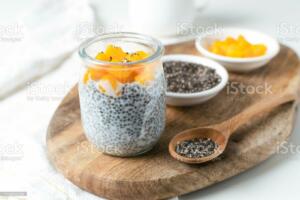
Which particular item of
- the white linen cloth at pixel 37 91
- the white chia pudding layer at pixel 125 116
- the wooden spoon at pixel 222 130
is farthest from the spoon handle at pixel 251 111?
the white linen cloth at pixel 37 91

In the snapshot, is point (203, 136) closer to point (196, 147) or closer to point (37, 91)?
point (196, 147)

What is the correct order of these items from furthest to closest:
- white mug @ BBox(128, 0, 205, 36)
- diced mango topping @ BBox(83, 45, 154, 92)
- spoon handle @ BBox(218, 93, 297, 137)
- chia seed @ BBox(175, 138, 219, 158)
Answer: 1. white mug @ BBox(128, 0, 205, 36)
2. spoon handle @ BBox(218, 93, 297, 137)
3. chia seed @ BBox(175, 138, 219, 158)
4. diced mango topping @ BBox(83, 45, 154, 92)

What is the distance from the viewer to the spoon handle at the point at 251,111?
1927mm

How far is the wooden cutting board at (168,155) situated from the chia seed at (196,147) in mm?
38

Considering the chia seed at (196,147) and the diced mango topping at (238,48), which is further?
the diced mango topping at (238,48)

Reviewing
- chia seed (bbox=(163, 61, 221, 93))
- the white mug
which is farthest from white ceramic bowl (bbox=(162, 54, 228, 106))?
the white mug

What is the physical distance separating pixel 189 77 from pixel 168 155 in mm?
455

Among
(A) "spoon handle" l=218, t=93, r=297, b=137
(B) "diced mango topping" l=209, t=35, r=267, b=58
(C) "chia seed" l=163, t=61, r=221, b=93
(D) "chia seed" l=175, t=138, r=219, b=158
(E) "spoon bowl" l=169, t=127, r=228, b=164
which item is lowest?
(D) "chia seed" l=175, t=138, r=219, b=158

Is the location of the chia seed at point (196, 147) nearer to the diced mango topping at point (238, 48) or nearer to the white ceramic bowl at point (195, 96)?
the white ceramic bowl at point (195, 96)

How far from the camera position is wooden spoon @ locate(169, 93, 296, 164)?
70.9 inches

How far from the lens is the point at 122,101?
1730mm

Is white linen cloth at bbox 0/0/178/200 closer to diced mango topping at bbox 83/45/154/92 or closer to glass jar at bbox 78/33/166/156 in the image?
glass jar at bbox 78/33/166/156

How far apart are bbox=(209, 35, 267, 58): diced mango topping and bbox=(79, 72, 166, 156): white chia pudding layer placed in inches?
24.9

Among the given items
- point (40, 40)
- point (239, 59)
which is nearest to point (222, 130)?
point (239, 59)
